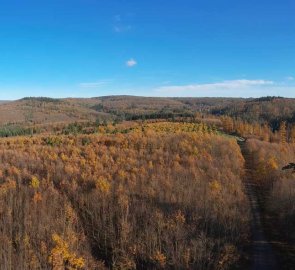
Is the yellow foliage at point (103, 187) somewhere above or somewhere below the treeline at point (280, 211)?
above

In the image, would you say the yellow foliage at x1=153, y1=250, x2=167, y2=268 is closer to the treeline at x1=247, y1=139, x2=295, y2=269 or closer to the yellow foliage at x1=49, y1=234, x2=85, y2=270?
the yellow foliage at x1=49, y1=234, x2=85, y2=270

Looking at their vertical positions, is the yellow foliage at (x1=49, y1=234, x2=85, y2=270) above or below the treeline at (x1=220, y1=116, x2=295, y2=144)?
above

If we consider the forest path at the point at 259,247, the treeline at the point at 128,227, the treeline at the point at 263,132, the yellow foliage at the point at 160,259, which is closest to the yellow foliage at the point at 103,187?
the treeline at the point at 128,227

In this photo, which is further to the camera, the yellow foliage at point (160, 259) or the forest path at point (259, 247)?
the forest path at point (259, 247)

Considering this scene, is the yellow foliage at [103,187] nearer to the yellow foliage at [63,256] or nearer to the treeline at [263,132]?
the yellow foliage at [63,256]

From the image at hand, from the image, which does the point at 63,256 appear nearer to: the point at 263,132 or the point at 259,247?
the point at 259,247

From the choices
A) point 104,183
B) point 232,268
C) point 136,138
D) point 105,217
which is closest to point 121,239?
point 105,217

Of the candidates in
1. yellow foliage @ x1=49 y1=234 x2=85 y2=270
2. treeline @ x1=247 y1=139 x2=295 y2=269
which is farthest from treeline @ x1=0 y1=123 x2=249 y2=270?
treeline @ x1=247 y1=139 x2=295 y2=269

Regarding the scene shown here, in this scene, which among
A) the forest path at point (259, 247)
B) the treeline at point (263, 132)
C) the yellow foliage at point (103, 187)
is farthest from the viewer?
the treeline at point (263, 132)

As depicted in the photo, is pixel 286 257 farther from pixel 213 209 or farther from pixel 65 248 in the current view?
pixel 65 248

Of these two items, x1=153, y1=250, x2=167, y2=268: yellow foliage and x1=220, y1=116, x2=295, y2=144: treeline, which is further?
x1=220, y1=116, x2=295, y2=144: treeline

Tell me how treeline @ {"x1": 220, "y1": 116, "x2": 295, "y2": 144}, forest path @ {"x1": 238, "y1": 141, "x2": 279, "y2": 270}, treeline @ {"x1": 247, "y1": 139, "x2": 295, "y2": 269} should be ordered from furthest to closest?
1. treeline @ {"x1": 220, "y1": 116, "x2": 295, "y2": 144}
2. treeline @ {"x1": 247, "y1": 139, "x2": 295, "y2": 269}
3. forest path @ {"x1": 238, "y1": 141, "x2": 279, "y2": 270}

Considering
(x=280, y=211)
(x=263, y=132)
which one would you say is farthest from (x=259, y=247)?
(x=263, y=132)
